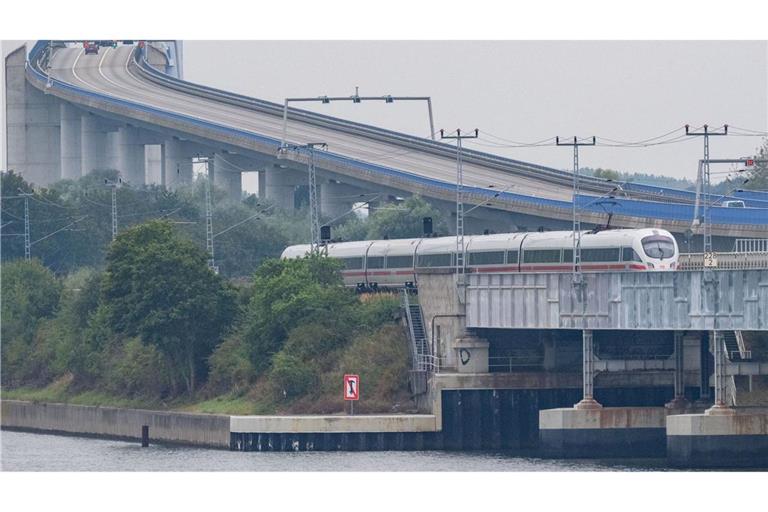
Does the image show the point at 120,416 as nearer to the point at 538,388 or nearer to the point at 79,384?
the point at 79,384

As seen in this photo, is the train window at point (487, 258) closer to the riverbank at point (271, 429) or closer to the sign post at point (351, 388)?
the riverbank at point (271, 429)

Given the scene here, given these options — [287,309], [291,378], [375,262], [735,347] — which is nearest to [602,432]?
[735,347]

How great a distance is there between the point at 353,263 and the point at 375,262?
9.01 feet

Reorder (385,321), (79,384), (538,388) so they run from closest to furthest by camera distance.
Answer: (538,388), (385,321), (79,384)

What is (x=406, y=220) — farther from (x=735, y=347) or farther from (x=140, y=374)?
(x=735, y=347)

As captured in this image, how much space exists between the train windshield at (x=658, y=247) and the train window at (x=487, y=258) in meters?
10.4

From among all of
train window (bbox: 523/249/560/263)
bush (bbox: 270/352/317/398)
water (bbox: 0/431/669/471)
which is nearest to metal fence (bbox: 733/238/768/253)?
train window (bbox: 523/249/560/263)

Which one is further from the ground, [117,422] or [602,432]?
[602,432]

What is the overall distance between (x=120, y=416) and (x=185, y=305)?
7.76 m

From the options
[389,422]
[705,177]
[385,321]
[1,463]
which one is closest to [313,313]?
[385,321]

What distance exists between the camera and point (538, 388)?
11456 cm

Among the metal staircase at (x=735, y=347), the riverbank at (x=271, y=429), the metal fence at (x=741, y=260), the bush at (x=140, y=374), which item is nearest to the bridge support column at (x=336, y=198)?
the bush at (x=140, y=374)

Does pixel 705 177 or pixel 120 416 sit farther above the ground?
pixel 705 177

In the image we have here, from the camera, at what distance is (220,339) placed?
128750 millimetres
